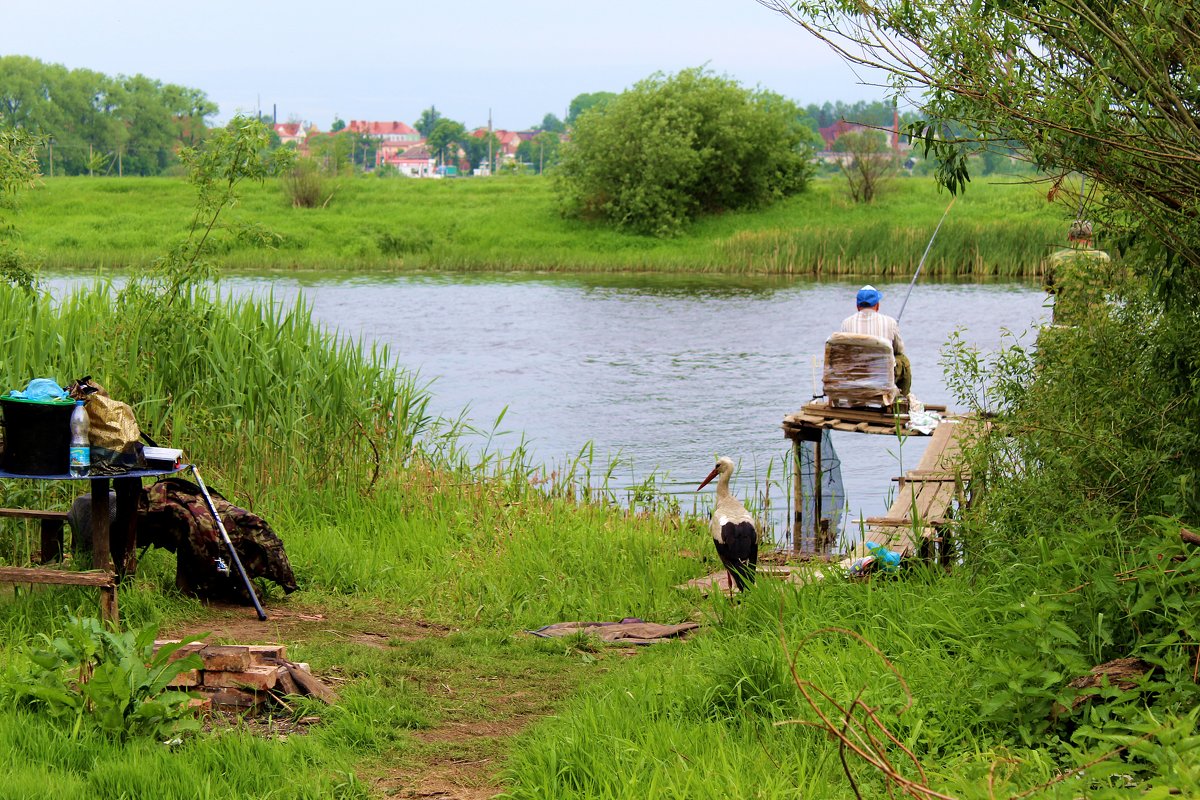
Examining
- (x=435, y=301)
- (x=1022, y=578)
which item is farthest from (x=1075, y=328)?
(x=435, y=301)

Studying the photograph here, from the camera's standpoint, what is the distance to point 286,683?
5.27 m

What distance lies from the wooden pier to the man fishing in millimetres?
479

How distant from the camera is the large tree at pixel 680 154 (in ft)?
159

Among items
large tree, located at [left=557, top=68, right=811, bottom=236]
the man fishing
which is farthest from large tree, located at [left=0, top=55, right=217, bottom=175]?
the man fishing

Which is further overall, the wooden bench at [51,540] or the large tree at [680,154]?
the large tree at [680,154]

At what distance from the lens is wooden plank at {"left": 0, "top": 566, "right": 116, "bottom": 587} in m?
5.78

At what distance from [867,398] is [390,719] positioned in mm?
6293

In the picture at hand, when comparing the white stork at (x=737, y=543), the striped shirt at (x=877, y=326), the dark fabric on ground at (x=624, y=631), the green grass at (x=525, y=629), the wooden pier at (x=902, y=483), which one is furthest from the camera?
the striped shirt at (x=877, y=326)

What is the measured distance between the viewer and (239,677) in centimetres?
520

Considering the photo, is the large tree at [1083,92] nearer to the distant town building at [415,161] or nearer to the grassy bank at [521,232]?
the grassy bank at [521,232]

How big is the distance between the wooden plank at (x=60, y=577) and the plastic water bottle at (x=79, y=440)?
0.49 m

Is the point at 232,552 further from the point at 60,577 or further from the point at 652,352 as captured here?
the point at 652,352

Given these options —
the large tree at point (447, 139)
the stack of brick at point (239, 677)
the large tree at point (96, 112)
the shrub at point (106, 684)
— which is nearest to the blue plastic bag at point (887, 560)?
the stack of brick at point (239, 677)

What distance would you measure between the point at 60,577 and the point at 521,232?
4150 cm
